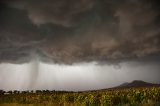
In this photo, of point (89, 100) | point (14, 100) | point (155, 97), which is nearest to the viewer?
point (155, 97)

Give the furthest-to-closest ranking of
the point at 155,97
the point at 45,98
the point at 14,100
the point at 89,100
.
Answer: the point at 14,100 < the point at 45,98 < the point at 89,100 < the point at 155,97

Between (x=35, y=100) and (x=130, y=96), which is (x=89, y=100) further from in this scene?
(x=35, y=100)

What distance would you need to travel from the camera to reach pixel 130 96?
187 ft

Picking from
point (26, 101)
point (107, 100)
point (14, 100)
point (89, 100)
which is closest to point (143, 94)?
point (107, 100)

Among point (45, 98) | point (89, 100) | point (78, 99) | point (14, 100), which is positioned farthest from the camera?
point (14, 100)

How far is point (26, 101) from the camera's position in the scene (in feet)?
289

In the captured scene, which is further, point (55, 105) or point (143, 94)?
point (55, 105)

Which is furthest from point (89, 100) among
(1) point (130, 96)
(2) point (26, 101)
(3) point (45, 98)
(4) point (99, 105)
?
(2) point (26, 101)

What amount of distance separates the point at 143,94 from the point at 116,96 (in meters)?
4.95

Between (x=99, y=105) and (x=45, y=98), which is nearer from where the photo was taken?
(x=99, y=105)

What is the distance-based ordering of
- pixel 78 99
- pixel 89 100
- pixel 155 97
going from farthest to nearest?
1. pixel 78 99
2. pixel 89 100
3. pixel 155 97

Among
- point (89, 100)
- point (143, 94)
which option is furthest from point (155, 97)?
point (89, 100)

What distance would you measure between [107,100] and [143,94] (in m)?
6.61

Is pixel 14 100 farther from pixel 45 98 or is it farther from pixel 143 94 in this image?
pixel 143 94
